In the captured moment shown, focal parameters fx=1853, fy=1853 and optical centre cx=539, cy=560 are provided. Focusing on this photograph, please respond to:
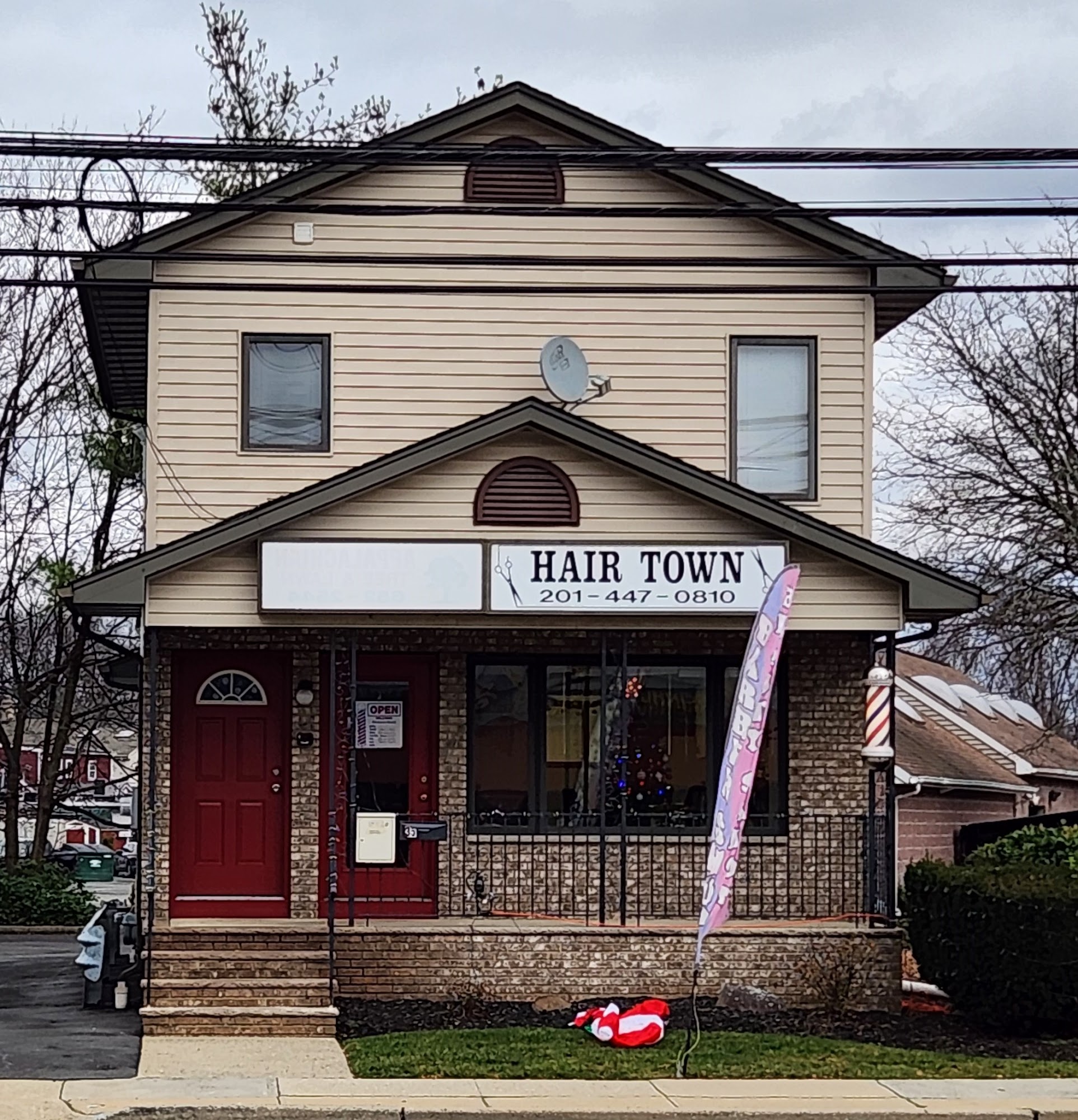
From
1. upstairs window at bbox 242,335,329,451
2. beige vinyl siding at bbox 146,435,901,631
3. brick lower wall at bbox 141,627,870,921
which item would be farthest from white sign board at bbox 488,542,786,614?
upstairs window at bbox 242,335,329,451

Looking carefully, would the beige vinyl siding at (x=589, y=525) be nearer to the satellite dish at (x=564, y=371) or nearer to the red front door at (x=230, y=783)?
the satellite dish at (x=564, y=371)

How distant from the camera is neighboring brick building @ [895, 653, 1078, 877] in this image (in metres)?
27.0

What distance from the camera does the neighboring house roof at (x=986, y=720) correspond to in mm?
31938

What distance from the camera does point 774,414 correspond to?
1809 centimetres

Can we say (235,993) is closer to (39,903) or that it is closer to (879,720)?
(879,720)

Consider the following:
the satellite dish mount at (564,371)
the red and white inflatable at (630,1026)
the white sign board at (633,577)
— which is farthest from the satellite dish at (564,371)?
the red and white inflatable at (630,1026)

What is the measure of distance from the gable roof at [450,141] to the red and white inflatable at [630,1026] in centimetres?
753

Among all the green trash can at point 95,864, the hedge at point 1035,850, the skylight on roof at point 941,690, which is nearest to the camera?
the hedge at point 1035,850

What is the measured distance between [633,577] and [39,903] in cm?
1261

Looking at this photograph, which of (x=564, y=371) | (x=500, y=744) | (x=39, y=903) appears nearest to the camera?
(x=564, y=371)

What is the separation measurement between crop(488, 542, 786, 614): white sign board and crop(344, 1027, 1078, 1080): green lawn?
368 centimetres

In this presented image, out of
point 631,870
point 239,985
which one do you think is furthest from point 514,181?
point 239,985

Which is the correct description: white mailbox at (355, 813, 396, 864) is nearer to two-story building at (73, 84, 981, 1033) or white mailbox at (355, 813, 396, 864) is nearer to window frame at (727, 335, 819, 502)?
two-story building at (73, 84, 981, 1033)

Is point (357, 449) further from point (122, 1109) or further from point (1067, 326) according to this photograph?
point (1067, 326)
